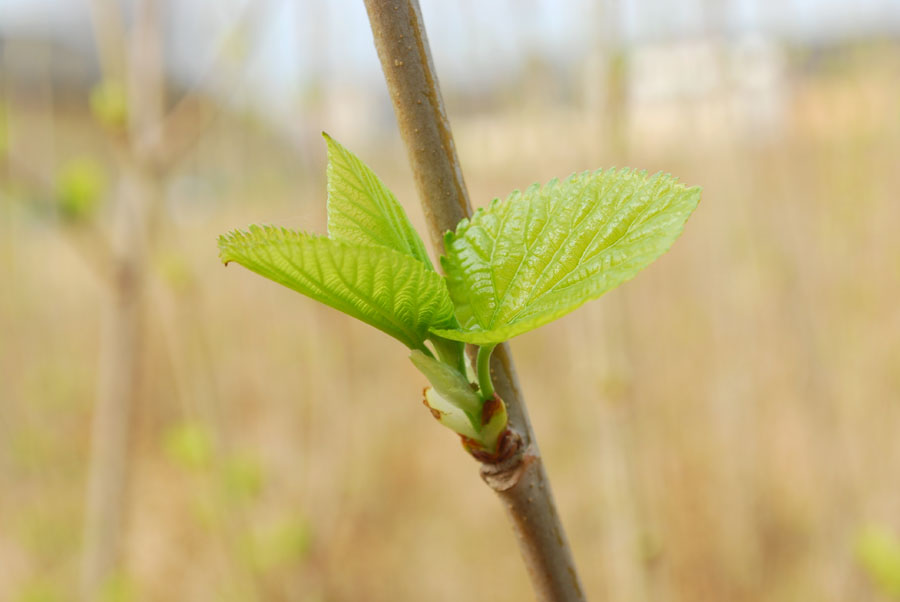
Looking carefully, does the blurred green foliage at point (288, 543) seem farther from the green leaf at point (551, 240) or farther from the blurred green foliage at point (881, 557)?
the green leaf at point (551, 240)

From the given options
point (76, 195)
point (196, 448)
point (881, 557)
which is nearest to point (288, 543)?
point (196, 448)

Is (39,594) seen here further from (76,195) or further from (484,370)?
(484,370)

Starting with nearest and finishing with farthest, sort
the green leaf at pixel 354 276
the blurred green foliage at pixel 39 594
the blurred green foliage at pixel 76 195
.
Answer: the green leaf at pixel 354 276 → the blurred green foliage at pixel 76 195 → the blurred green foliage at pixel 39 594

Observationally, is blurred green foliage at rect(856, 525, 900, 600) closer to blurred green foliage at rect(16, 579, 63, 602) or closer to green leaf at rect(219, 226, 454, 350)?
green leaf at rect(219, 226, 454, 350)

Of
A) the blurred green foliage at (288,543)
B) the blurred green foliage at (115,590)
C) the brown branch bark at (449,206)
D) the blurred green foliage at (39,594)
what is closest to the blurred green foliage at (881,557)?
the blurred green foliage at (288,543)

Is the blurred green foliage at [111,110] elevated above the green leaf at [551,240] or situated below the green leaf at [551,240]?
above

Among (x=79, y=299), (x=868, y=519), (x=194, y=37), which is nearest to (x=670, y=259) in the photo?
(x=868, y=519)
